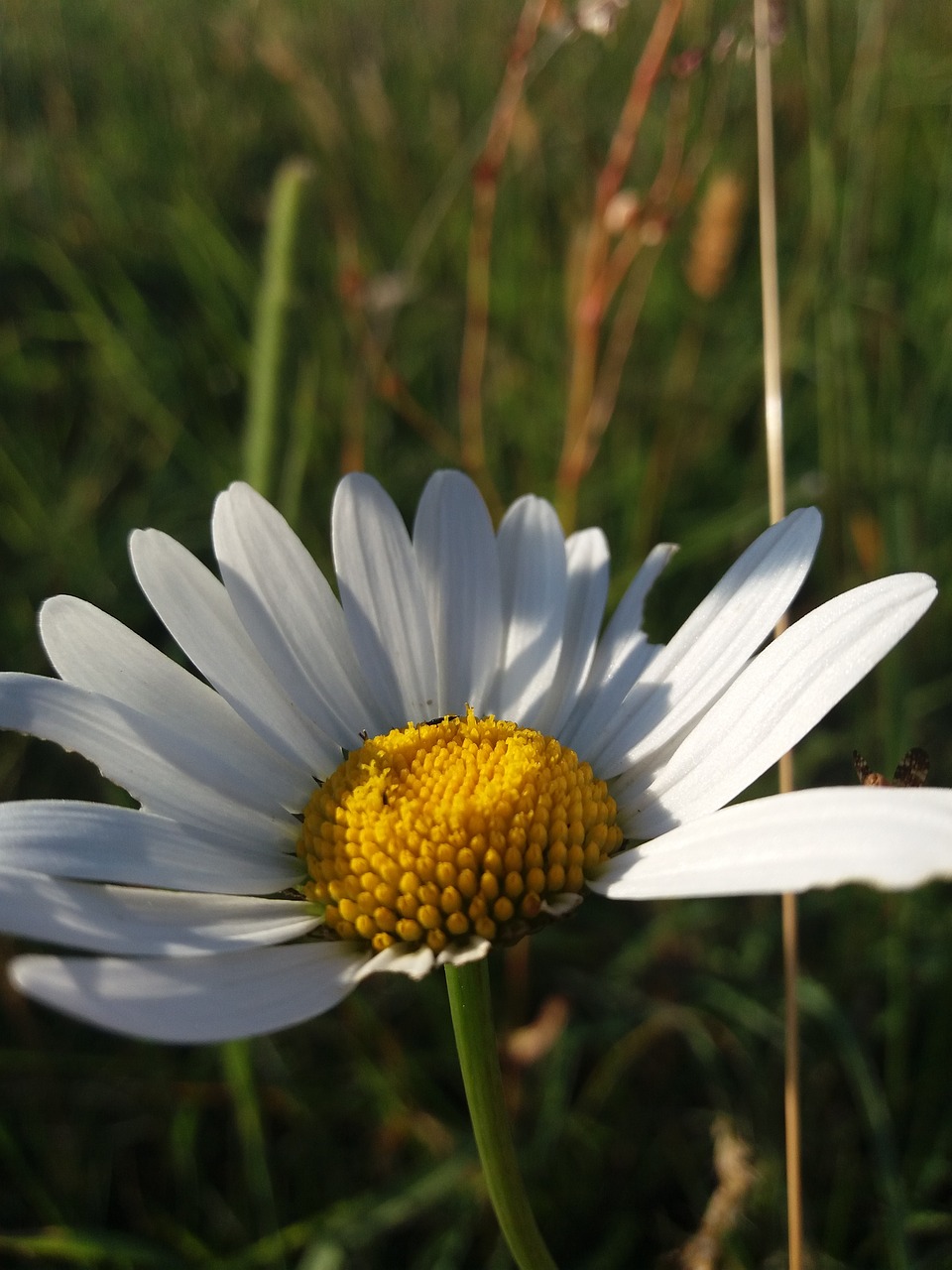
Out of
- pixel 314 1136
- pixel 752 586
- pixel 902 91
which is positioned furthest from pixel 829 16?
pixel 314 1136

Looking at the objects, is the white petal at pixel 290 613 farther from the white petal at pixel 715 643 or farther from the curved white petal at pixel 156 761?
the white petal at pixel 715 643

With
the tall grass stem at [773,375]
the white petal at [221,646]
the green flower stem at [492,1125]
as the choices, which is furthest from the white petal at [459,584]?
the green flower stem at [492,1125]

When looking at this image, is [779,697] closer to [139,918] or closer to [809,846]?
[809,846]

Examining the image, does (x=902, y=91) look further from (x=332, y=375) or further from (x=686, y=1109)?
(x=686, y=1109)

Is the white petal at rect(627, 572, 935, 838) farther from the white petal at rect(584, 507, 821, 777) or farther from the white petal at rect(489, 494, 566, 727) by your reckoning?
the white petal at rect(489, 494, 566, 727)

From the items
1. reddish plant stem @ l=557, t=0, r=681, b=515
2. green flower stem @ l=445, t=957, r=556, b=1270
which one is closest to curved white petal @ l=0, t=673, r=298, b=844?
green flower stem @ l=445, t=957, r=556, b=1270

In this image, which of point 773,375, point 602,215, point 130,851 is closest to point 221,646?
point 130,851
